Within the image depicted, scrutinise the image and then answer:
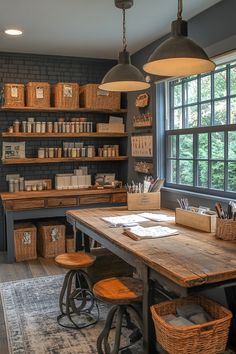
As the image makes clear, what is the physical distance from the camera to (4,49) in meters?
4.95

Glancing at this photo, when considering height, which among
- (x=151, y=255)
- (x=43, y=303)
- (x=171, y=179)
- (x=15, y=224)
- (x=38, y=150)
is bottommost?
(x=43, y=303)

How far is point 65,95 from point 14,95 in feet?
2.11

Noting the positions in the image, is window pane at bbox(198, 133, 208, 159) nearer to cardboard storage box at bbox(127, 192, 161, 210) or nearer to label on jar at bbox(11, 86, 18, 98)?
cardboard storage box at bbox(127, 192, 161, 210)

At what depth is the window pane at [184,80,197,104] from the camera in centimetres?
402

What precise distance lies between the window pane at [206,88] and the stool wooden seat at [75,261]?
75.0 inches

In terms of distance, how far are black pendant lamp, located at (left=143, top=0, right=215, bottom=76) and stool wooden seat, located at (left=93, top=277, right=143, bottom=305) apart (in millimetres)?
1386

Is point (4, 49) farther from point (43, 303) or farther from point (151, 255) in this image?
point (151, 255)

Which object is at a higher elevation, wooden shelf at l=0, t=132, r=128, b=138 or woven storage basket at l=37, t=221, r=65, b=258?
wooden shelf at l=0, t=132, r=128, b=138

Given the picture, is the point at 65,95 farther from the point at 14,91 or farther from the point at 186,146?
the point at 186,146

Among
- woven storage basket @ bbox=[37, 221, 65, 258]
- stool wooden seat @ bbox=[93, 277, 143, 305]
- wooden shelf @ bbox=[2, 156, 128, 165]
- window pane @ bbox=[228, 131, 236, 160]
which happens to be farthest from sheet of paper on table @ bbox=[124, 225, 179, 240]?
wooden shelf @ bbox=[2, 156, 128, 165]

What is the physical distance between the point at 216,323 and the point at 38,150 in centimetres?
379

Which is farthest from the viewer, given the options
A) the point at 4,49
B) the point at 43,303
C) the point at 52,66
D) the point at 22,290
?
the point at 52,66

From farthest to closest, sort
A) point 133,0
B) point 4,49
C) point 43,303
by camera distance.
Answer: point 4,49 → point 43,303 → point 133,0

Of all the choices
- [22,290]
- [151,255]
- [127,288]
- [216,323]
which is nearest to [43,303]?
[22,290]
